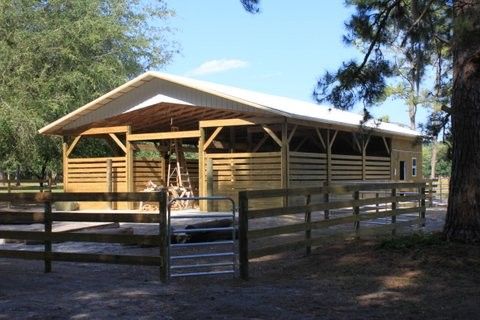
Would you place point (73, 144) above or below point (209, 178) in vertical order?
above

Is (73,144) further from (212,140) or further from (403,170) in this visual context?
(403,170)

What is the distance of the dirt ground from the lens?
21.5ft

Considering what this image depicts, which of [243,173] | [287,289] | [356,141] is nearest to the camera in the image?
[287,289]

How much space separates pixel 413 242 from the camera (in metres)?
9.67

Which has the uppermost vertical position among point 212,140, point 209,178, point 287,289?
point 212,140

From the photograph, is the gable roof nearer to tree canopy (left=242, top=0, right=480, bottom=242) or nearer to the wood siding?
the wood siding

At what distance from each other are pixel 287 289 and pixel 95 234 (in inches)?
116

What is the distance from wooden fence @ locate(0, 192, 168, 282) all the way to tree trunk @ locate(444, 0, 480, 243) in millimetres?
4503

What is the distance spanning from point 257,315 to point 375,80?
7.02 meters

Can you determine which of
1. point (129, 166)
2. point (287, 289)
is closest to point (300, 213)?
point (287, 289)

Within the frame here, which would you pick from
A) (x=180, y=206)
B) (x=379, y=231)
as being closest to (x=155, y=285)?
(x=379, y=231)

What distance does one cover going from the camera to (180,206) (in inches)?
942

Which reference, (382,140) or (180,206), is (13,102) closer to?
(180,206)

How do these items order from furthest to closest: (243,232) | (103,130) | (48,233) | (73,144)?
(73,144) → (103,130) → (48,233) → (243,232)
